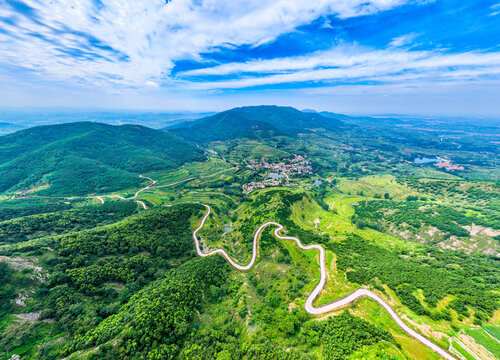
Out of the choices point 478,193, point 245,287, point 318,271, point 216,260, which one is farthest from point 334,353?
point 478,193

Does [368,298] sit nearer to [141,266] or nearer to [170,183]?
[141,266]

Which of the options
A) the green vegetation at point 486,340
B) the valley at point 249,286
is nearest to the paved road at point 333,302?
the valley at point 249,286

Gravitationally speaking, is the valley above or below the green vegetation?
below

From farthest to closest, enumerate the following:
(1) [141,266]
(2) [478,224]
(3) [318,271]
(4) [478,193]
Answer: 1. (4) [478,193]
2. (2) [478,224]
3. (1) [141,266]
4. (3) [318,271]

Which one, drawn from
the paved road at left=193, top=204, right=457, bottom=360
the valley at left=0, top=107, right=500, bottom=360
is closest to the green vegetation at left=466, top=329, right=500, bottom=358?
the valley at left=0, top=107, right=500, bottom=360

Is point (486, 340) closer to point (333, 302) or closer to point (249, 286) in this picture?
point (333, 302)

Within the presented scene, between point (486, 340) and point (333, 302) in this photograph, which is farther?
point (333, 302)

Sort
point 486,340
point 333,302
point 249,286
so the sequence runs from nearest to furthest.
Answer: point 486,340 → point 333,302 → point 249,286

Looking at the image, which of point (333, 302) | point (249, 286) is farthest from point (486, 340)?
point (249, 286)

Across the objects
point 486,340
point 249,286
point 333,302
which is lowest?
point 249,286

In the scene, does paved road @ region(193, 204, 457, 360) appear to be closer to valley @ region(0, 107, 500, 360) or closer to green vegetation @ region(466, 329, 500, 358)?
valley @ region(0, 107, 500, 360)

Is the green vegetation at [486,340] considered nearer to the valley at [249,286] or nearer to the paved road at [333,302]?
the valley at [249,286]
